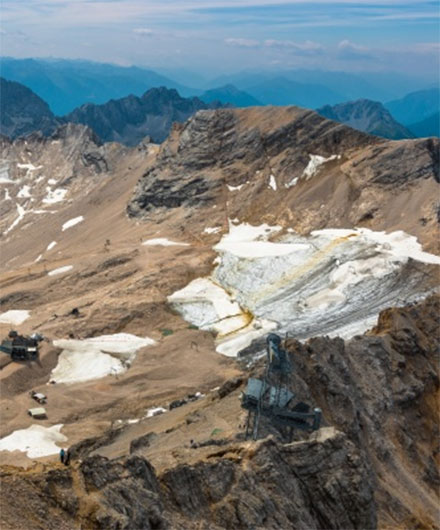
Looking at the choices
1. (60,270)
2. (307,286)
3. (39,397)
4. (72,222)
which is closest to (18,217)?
(72,222)

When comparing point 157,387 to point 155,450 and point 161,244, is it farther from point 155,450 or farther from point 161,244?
point 161,244

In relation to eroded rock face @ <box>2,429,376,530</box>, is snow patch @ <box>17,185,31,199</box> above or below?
below

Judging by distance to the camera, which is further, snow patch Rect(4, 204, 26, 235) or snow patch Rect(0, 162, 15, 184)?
snow patch Rect(0, 162, 15, 184)

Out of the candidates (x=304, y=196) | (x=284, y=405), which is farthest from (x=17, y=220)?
A: (x=284, y=405)

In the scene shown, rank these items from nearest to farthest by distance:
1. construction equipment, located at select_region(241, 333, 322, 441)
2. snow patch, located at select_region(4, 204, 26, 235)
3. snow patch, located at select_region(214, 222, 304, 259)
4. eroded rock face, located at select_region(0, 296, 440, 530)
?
eroded rock face, located at select_region(0, 296, 440, 530), construction equipment, located at select_region(241, 333, 322, 441), snow patch, located at select_region(214, 222, 304, 259), snow patch, located at select_region(4, 204, 26, 235)

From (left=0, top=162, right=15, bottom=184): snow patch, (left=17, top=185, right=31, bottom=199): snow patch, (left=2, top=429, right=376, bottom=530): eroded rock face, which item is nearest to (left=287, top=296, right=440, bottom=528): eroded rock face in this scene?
(left=2, top=429, right=376, bottom=530): eroded rock face

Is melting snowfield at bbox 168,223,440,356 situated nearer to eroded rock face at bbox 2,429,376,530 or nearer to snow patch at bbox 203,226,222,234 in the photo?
snow patch at bbox 203,226,222,234

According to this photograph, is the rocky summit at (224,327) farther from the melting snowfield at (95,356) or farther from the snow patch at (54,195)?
the snow patch at (54,195)
